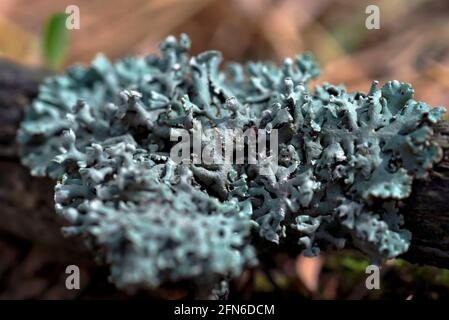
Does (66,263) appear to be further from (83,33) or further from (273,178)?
(83,33)

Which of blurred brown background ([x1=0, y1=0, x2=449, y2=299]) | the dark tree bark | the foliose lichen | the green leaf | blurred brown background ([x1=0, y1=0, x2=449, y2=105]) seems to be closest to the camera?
the foliose lichen

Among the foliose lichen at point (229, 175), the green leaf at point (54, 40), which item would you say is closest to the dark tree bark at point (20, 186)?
the foliose lichen at point (229, 175)

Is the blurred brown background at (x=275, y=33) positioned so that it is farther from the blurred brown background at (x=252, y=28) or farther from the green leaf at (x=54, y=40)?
the green leaf at (x=54, y=40)

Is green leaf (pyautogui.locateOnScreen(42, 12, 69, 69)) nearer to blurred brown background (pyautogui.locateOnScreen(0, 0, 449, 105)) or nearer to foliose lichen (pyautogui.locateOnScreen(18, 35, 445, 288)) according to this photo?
blurred brown background (pyautogui.locateOnScreen(0, 0, 449, 105))

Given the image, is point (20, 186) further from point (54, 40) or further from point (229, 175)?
point (229, 175)

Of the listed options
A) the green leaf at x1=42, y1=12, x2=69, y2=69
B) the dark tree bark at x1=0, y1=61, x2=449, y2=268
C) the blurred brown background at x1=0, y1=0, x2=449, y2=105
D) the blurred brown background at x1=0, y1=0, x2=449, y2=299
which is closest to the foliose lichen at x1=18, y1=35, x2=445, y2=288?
the dark tree bark at x1=0, y1=61, x2=449, y2=268

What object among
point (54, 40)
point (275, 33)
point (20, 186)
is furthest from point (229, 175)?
point (275, 33)

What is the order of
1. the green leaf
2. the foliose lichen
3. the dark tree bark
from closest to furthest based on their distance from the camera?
the foliose lichen, the dark tree bark, the green leaf
